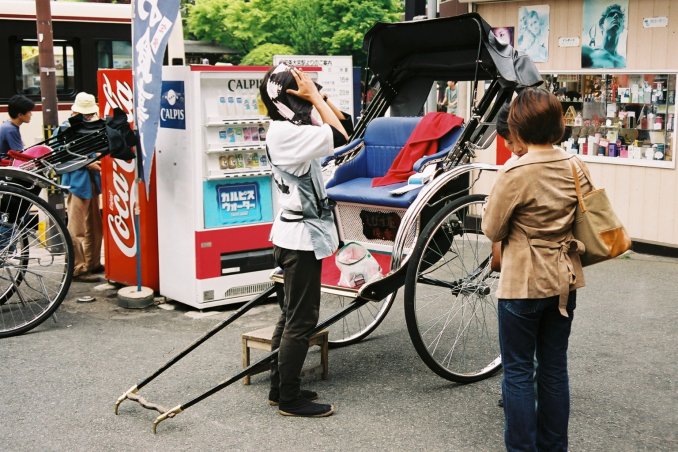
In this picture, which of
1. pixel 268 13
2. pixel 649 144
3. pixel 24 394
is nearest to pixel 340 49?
pixel 268 13

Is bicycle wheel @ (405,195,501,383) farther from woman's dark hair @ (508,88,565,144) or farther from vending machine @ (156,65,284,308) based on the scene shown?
vending machine @ (156,65,284,308)

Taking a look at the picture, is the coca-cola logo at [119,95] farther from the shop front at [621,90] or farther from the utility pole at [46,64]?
the shop front at [621,90]

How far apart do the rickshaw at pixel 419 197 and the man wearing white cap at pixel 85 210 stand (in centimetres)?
301

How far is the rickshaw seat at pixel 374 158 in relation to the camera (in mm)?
5668

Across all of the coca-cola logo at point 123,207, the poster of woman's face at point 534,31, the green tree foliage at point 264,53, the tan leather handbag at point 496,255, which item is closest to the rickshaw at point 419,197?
the tan leather handbag at point 496,255

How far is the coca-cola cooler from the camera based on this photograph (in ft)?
25.1

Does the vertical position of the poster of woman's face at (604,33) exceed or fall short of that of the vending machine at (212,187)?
it exceeds it

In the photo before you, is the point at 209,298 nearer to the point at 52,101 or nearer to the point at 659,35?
the point at 52,101

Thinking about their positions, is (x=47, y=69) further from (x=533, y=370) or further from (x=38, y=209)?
(x=533, y=370)

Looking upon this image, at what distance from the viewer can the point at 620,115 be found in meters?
9.50

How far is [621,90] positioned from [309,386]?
571 cm

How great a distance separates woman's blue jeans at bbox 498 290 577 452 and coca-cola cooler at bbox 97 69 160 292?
4.27 m

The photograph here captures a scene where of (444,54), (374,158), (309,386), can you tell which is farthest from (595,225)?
(444,54)

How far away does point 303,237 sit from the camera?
186 inches
